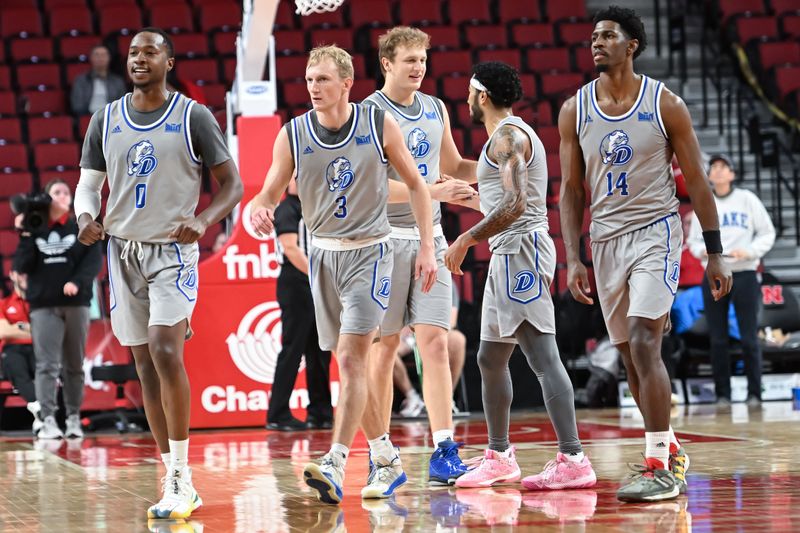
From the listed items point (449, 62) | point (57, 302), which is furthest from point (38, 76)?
point (57, 302)

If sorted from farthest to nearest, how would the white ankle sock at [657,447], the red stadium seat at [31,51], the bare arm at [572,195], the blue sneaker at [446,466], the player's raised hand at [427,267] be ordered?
the red stadium seat at [31,51]
the blue sneaker at [446,466]
the bare arm at [572,195]
the player's raised hand at [427,267]
the white ankle sock at [657,447]

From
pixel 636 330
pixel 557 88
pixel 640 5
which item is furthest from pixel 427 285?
pixel 640 5

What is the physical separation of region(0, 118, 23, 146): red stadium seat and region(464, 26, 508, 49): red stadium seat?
5.77 metres

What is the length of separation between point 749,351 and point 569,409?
18.5ft

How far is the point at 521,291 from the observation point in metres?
5.39

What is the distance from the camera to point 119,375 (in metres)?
10.1

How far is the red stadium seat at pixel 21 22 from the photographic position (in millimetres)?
15750

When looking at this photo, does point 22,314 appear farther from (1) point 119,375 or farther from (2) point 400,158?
(2) point 400,158

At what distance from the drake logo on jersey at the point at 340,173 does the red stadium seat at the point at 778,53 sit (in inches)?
460

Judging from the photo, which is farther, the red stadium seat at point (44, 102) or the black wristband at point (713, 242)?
the red stadium seat at point (44, 102)

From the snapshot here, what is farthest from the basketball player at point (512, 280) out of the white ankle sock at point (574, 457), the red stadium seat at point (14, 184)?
the red stadium seat at point (14, 184)

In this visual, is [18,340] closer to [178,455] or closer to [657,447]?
[178,455]

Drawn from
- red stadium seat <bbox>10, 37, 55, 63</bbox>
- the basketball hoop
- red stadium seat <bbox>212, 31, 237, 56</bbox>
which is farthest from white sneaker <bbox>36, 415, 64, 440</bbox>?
red stadium seat <bbox>212, 31, 237, 56</bbox>

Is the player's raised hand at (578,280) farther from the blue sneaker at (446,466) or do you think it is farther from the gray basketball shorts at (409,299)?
the blue sneaker at (446,466)
